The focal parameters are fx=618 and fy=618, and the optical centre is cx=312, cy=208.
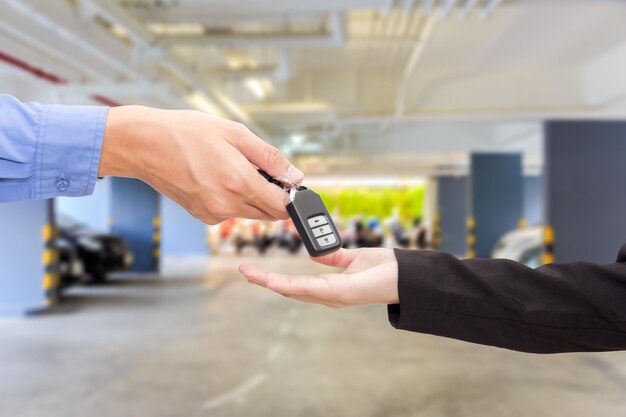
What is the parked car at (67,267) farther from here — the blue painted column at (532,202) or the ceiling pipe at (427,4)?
the blue painted column at (532,202)

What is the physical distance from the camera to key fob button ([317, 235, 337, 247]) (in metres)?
0.86

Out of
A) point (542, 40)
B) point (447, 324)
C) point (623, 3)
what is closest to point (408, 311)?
point (447, 324)

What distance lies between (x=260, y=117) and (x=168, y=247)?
7784 millimetres

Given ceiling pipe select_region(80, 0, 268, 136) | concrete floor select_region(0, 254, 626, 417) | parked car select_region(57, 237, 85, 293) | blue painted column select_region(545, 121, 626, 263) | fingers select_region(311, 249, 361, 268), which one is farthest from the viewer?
parked car select_region(57, 237, 85, 293)

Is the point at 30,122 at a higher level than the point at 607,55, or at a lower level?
lower

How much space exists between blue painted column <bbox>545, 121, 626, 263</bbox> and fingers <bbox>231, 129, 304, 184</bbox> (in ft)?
11.5

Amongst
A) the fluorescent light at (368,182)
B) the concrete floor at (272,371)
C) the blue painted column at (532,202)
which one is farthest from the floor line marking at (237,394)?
the blue painted column at (532,202)

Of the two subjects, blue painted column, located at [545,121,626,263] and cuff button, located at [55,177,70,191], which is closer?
cuff button, located at [55,177,70,191]

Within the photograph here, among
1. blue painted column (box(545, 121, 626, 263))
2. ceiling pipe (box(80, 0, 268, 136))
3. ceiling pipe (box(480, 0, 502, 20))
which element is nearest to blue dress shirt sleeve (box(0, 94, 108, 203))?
ceiling pipe (box(80, 0, 268, 136))

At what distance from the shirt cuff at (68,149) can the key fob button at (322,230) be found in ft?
1.01

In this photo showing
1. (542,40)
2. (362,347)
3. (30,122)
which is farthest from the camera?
(542,40)

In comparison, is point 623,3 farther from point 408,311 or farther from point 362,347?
point 408,311

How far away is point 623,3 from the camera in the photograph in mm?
3258

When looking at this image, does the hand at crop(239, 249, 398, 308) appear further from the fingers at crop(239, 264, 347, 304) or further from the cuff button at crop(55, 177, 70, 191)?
the cuff button at crop(55, 177, 70, 191)
